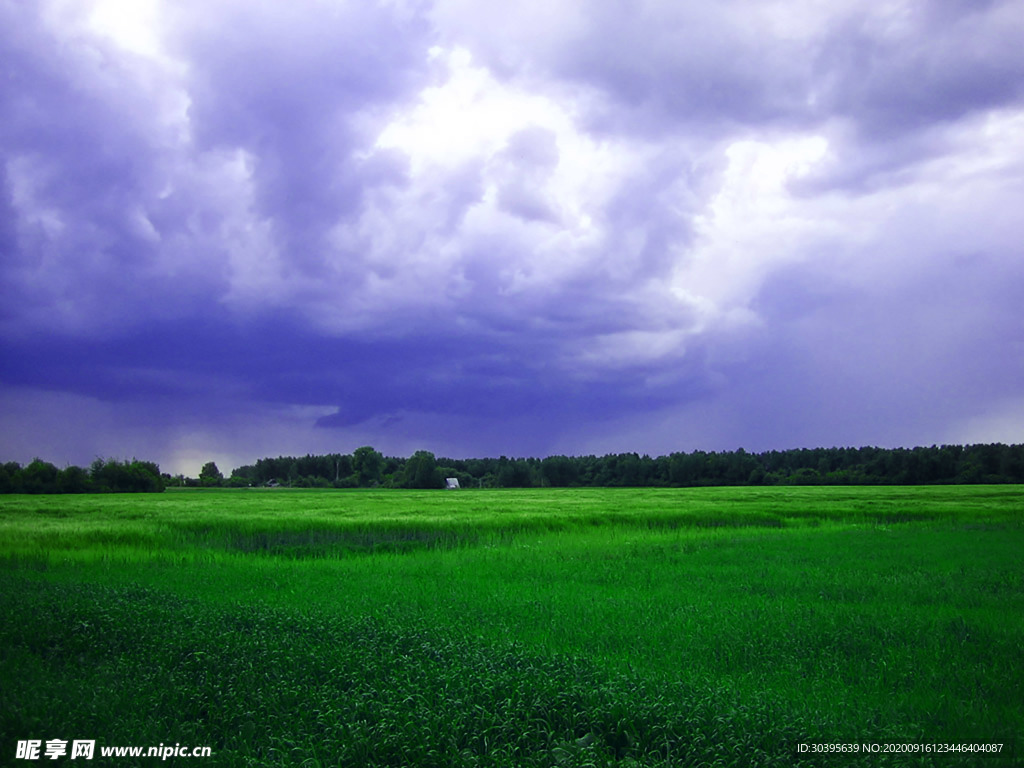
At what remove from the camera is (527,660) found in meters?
7.66

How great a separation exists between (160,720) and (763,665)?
6657mm

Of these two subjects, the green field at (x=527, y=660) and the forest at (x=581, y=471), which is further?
the forest at (x=581, y=471)

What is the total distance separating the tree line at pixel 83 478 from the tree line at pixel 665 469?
44813 millimetres

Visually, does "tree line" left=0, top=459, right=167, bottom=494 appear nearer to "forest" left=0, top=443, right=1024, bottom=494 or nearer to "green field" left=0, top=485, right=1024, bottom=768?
"forest" left=0, top=443, right=1024, bottom=494

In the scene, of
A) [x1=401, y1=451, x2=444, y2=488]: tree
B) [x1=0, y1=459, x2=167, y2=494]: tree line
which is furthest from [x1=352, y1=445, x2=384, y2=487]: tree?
[x1=0, y1=459, x2=167, y2=494]: tree line

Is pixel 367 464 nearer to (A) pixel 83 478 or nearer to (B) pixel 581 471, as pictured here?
(B) pixel 581 471

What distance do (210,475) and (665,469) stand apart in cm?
10122

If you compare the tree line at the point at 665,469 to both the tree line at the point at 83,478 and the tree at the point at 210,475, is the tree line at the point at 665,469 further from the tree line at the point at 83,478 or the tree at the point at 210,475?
the tree line at the point at 83,478

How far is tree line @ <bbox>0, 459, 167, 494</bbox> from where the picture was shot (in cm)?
7875

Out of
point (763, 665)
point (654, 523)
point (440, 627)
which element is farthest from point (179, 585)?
point (654, 523)

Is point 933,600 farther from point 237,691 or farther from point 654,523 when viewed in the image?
point 654,523

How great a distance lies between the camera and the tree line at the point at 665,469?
10888 centimetres

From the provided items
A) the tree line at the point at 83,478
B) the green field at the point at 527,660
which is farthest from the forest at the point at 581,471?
the green field at the point at 527,660

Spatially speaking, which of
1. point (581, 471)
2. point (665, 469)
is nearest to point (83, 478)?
point (581, 471)
